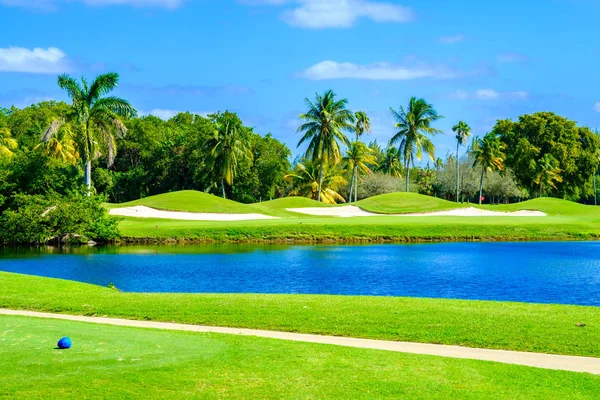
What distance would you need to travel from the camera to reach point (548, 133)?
91.6 meters

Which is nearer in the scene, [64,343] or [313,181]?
[64,343]

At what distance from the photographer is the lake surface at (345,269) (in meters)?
22.8

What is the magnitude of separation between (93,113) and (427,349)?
3827 centimetres

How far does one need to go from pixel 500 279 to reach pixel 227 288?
9.54m

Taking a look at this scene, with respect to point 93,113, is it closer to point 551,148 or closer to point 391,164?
point 551,148

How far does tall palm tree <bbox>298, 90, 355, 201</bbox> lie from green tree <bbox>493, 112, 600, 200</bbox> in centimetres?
2945

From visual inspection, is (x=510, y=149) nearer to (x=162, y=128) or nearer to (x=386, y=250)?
(x=162, y=128)

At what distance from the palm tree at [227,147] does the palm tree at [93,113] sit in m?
28.4

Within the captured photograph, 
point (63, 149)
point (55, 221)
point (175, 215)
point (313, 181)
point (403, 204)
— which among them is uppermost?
point (63, 149)

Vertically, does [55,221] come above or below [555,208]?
below

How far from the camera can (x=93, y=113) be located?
1795 inches

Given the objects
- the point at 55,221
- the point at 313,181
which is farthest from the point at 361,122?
the point at 55,221

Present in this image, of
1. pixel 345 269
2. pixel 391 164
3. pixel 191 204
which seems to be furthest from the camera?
pixel 391 164

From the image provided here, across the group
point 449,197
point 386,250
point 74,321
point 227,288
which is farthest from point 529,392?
point 449,197
